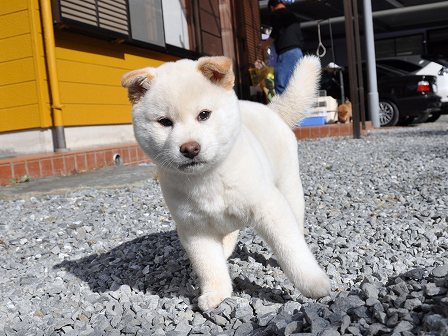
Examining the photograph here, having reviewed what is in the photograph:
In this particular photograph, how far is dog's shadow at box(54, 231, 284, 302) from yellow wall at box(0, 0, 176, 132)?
3083mm

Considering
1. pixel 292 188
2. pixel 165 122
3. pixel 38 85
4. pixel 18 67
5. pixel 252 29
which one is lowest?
pixel 292 188

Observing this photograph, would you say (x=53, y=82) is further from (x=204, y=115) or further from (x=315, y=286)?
(x=315, y=286)

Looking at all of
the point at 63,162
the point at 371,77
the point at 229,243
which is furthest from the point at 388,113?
the point at 229,243

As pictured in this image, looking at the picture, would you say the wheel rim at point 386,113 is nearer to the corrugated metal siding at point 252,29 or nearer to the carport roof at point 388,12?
the corrugated metal siding at point 252,29

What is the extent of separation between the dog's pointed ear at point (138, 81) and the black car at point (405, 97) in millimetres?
9784

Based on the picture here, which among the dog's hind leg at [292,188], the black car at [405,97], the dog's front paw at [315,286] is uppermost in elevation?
the black car at [405,97]

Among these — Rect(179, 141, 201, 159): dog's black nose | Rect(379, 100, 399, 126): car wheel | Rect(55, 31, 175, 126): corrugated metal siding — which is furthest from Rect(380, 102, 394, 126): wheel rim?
Rect(179, 141, 201, 159): dog's black nose

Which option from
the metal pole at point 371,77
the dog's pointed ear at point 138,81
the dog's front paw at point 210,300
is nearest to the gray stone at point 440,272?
the dog's front paw at point 210,300

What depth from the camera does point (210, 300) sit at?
196 cm

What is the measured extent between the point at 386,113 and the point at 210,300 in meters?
10.5

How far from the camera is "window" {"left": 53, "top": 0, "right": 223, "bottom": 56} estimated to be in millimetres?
5812

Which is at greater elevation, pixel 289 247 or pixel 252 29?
pixel 252 29

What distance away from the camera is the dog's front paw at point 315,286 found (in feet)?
6.12

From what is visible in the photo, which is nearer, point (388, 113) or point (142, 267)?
point (142, 267)
